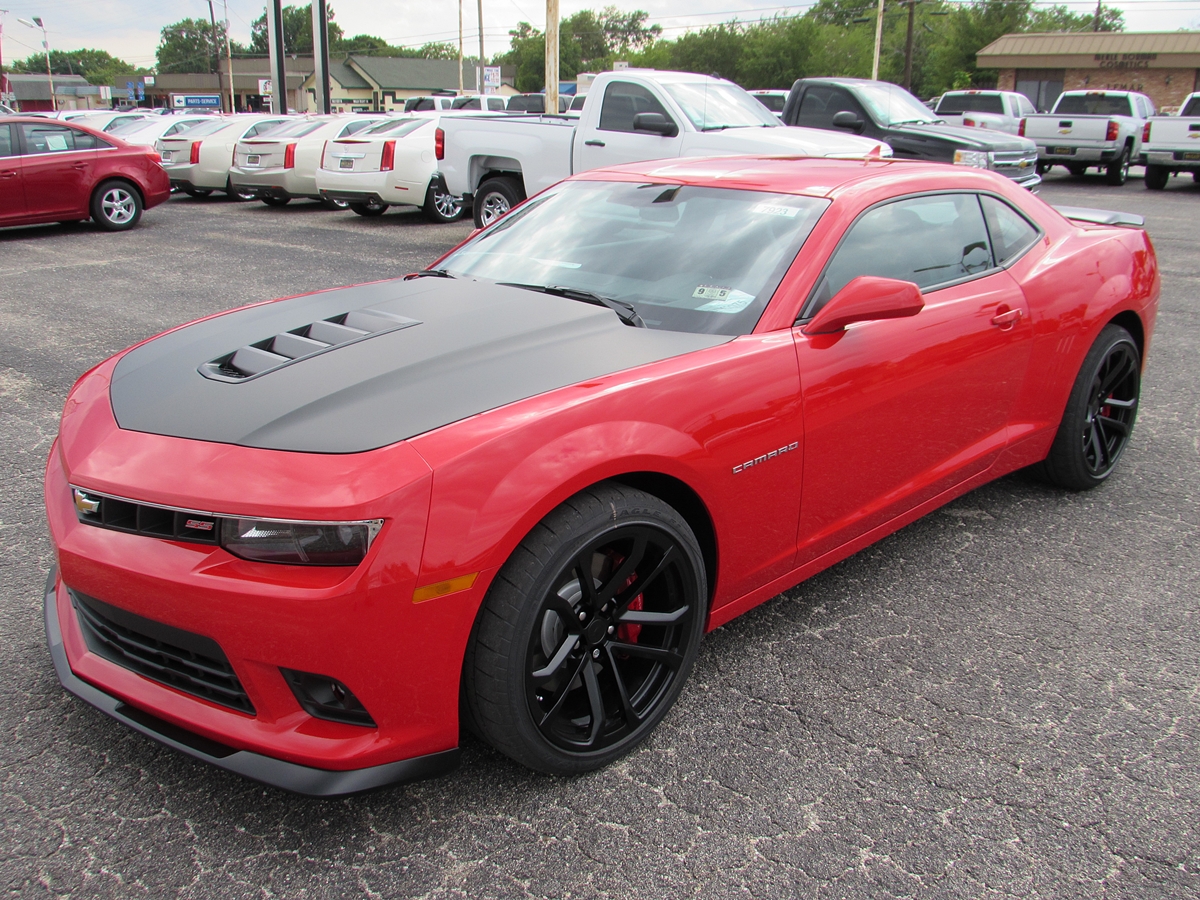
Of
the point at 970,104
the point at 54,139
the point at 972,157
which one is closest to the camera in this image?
the point at 972,157

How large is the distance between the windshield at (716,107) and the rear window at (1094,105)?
1458 centimetres

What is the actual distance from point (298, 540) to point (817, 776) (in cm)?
144

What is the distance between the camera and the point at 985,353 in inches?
Result: 134

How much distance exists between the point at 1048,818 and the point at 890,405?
4.27ft

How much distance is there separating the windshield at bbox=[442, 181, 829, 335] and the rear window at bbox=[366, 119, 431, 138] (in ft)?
34.8

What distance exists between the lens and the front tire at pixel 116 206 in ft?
40.7

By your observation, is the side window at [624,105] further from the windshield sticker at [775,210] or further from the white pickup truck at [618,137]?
the windshield sticker at [775,210]

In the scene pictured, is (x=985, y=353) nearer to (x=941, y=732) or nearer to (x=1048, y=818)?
(x=941, y=732)

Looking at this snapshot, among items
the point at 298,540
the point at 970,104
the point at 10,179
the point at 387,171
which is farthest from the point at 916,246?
the point at 970,104

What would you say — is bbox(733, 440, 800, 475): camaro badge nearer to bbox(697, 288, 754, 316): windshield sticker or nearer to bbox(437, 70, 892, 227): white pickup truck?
bbox(697, 288, 754, 316): windshield sticker

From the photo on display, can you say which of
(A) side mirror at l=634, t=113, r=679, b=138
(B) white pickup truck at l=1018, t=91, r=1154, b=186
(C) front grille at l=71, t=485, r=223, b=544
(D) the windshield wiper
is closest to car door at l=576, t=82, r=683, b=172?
(A) side mirror at l=634, t=113, r=679, b=138

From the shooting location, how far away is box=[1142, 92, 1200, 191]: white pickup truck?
18.1m

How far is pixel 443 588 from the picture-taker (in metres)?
1.96

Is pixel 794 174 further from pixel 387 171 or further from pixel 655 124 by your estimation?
pixel 387 171
